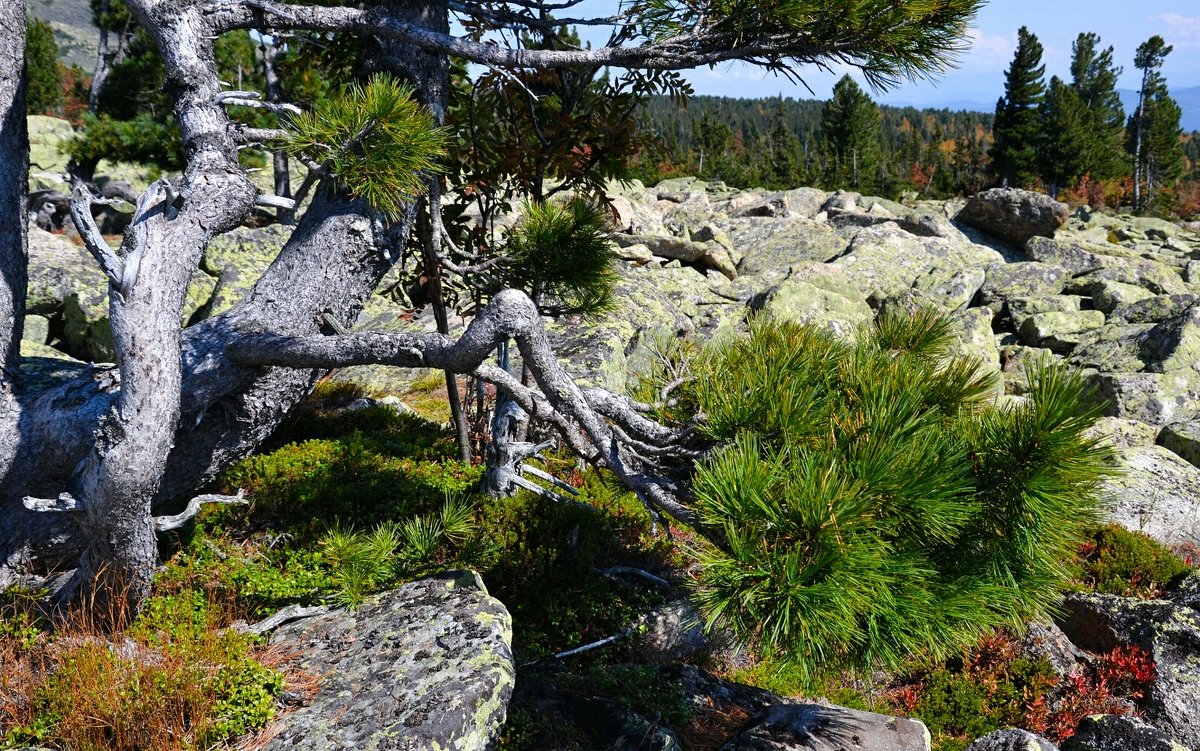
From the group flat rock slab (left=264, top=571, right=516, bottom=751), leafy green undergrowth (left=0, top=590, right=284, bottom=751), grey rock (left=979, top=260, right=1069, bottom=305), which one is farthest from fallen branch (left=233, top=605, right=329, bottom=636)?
grey rock (left=979, top=260, right=1069, bottom=305)

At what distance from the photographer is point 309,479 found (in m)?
6.02

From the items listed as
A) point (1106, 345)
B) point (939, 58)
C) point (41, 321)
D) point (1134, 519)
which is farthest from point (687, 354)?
point (1106, 345)

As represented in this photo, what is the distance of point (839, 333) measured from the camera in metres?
12.9

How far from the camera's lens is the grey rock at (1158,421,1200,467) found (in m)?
10.0

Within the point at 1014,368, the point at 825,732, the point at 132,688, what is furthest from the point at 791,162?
the point at 132,688

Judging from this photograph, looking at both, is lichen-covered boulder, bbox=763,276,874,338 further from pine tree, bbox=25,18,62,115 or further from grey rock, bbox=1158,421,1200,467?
pine tree, bbox=25,18,62,115

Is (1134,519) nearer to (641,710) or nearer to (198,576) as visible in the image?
(641,710)

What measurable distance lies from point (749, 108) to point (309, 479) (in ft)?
692

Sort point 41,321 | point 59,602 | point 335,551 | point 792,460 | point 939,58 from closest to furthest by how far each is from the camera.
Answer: point 792,460 → point 939,58 → point 59,602 → point 335,551 → point 41,321

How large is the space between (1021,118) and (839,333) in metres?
52.9

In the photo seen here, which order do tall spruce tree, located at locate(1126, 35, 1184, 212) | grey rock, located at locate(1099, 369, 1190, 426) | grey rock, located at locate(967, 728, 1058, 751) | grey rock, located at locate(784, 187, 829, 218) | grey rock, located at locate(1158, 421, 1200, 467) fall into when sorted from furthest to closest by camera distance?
tall spruce tree, located at locate(1126, 35, 1184, 212), grey rock, located at locate(784, 187, 829, 218), grey rock, located at locate(1099, 369, 1190, 426), grey rock, located at locate(1158, 421, 1200, 467), grey rock, located at locate(967, 728, 1058, 751)

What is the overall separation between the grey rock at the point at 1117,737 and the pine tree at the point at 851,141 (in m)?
64.1

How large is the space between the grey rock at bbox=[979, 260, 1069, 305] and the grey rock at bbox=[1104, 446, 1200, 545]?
8.89 metres

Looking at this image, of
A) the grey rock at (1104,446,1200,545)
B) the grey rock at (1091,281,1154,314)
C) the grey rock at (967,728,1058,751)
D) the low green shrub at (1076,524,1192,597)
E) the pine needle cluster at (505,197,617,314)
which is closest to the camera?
the grey rock at (967,728,1058,751)
